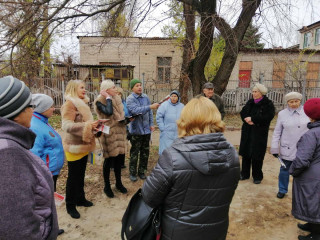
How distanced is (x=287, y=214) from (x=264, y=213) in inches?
12.4

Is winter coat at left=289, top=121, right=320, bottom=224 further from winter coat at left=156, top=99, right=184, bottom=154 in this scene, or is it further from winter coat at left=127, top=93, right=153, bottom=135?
winter coat at left=127, top=93, right=153, bottom=135

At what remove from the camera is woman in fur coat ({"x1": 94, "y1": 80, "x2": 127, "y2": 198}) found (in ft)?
10.9

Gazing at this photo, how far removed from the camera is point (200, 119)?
1.60m

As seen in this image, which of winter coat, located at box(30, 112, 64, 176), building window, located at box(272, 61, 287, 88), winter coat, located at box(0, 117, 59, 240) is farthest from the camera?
building window, located at box(272, 61, 287, 88)

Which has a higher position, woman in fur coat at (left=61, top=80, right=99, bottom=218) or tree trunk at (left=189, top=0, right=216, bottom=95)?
tree trunk at (left=189, top=0, right=216, bottom=95)

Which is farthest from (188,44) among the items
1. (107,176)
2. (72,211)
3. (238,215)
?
(72,211)

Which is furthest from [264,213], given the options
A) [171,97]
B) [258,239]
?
[171,97]

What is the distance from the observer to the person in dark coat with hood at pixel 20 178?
40.4 inches

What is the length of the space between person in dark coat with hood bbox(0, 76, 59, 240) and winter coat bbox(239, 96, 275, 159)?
3.54m

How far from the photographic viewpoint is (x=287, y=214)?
320 cm

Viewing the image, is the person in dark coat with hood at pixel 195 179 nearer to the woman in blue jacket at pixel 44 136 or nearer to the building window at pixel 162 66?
the woman in blue jacket at pixel 44 136

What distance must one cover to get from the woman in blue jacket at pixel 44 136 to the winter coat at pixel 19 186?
1.25 m

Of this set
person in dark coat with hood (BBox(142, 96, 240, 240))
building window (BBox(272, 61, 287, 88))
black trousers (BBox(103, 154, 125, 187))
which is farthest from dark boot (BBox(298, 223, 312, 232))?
building window (BBox(272, 61, 287, 88))

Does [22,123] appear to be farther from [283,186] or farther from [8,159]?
[283,186]
